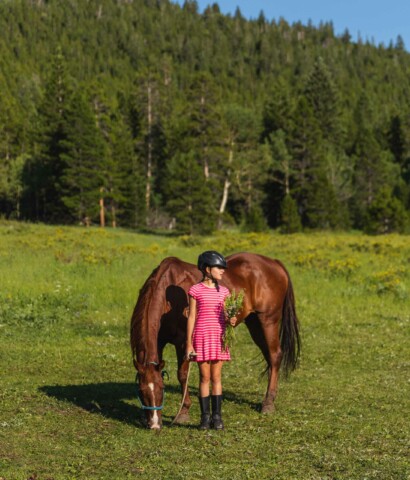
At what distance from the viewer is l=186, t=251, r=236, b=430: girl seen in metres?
6.74

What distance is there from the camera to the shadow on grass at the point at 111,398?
763cm

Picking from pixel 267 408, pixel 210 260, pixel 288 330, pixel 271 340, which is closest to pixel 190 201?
pixel 288 330

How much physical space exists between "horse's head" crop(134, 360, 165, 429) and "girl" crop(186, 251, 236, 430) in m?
0.43

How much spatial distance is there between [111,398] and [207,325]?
2572 mm

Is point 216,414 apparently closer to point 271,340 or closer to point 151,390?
point 151,390

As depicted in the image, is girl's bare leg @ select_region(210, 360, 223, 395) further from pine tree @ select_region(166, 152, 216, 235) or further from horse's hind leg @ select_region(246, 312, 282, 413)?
pine tree @ select_region(166, 152, 216, 235)

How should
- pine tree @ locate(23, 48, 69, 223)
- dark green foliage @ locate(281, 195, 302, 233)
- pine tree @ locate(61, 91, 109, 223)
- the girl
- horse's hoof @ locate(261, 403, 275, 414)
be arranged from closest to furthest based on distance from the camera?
the girl
horse's hoof @ locate(261, 403, 275, 414)
pine tree @ locate(61, 91, 109, 223)
dark green foliage @ locate(281, 195, 302, 233)
pine tree @ locate(23, 48, 69, 223)

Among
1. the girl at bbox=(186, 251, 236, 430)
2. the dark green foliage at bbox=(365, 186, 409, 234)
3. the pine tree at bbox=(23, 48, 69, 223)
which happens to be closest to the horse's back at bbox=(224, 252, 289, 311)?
the girl at bbox=(186, 251, 236, 430)

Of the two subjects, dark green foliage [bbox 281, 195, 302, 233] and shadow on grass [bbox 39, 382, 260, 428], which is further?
dark green foliage [bbox 281, 195, 302, 233]

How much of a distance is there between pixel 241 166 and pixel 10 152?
101 ft

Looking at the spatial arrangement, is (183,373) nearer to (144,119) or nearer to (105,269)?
Result: (105,269)

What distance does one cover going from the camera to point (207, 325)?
6812 millimetres

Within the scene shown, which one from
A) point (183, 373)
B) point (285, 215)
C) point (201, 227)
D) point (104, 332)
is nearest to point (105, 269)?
point (104, 332)

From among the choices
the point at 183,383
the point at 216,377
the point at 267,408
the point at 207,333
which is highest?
the point at 207,333
